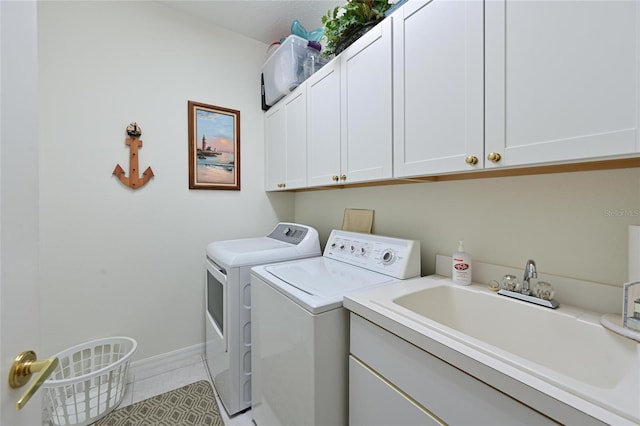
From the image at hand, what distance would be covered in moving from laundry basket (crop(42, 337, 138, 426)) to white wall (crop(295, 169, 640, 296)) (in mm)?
1930

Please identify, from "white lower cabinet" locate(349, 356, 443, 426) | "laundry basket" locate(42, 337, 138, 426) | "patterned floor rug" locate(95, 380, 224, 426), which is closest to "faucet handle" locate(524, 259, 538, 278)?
"white lower cabinet" locate(349, 356, 443, 426)

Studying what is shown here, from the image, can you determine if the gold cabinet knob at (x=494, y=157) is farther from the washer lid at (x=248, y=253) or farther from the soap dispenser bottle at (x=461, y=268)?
the washer lid at (x=248, y=253)

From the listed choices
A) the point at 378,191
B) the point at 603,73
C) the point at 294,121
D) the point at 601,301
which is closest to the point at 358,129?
the point at 378,191

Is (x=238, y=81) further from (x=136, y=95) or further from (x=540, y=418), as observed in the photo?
(x=540, y=418)

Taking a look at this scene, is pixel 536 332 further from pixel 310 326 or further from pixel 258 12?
pixel 258 12

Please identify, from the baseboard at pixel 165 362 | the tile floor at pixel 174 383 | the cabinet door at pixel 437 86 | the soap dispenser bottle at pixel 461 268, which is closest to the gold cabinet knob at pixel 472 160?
the cabinet door at pixel 437 86

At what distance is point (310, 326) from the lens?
3.22ft

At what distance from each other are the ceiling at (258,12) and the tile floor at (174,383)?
2772mm

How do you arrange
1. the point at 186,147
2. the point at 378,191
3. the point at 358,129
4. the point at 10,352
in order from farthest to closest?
the point at 186,147
the point at 378,191
the point at 358,129
the point at 10,352

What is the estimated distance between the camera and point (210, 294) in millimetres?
1910

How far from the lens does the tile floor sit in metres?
1.58

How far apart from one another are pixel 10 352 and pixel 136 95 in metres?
1.99

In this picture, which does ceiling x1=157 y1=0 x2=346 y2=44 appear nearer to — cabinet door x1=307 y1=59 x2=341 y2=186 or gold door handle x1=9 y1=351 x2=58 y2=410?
cabinet door x1=307 y1=59 x2=341 y2=186

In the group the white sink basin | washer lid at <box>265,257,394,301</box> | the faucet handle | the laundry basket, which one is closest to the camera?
the white sink basin
